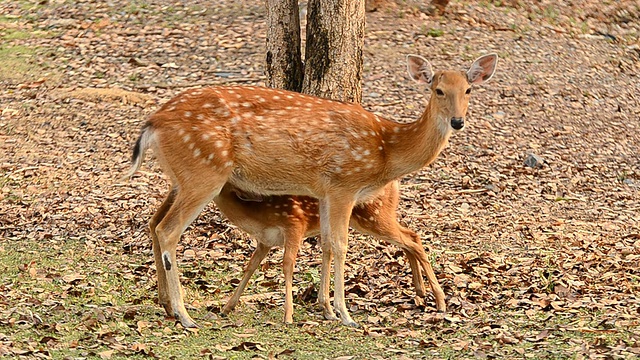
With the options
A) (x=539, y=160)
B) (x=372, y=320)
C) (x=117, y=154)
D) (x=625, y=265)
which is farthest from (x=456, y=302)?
(x=117, y=154)

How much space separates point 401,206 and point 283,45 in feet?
6.49

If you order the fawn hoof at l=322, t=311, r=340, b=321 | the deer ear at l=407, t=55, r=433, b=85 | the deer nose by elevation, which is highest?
the deer ear at l=407, t=55, r=433, b=85

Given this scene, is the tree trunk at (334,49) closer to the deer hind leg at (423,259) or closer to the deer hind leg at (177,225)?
the deer hind leg at (423,259)

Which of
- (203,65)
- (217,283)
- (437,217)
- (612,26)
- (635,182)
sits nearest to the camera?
(217,283)

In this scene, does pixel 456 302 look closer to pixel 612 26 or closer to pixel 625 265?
pixel 625 265

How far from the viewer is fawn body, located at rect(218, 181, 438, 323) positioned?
25.2 feet

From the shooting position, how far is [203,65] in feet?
45.1

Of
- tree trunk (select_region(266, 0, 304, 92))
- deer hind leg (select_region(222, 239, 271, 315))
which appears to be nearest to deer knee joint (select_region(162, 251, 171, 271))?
deer hind leg (select_region(222, 239, 271, 315))

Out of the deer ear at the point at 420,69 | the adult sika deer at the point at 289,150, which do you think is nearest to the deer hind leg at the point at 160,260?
the adult sika deer at the point at 289,150

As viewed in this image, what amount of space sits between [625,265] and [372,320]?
226 cm

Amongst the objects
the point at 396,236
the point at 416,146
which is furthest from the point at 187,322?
the point at 416,146

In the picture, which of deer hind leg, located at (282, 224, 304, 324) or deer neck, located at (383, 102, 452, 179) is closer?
deer hind leg, located at (282, 224, 304, 324)

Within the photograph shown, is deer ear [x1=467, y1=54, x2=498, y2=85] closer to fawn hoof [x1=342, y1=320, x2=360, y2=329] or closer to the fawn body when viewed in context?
the fawn body

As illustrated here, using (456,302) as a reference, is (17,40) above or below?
below
